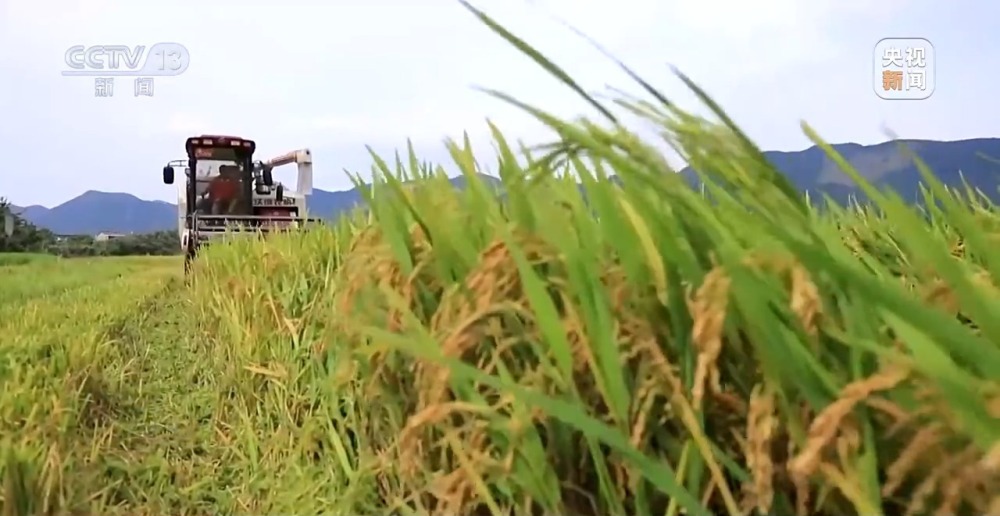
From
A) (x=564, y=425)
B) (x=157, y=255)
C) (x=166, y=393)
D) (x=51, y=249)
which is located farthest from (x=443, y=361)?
(x=157, y=255)

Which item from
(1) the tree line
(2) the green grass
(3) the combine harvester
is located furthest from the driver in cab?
(2) the green grass

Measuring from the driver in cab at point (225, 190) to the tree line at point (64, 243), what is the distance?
1208 mm

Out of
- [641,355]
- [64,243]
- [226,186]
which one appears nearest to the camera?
[641,355]

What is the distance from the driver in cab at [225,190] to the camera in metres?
2.43

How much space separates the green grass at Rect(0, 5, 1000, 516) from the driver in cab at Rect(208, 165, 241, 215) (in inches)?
79.8

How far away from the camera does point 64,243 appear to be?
1.04 m

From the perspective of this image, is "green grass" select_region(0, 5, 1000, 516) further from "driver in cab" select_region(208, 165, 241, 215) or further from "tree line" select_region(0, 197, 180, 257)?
"driver in cab" select_region(208, 165, 241, 215)

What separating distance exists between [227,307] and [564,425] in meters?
0.56

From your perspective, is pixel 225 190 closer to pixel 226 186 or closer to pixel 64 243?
pixel 226 186

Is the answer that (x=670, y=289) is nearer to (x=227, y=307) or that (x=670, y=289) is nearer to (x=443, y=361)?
(x=443, y=361)

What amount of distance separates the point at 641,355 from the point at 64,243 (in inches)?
38.1

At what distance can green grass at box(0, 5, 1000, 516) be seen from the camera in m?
0.22

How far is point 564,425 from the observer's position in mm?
291

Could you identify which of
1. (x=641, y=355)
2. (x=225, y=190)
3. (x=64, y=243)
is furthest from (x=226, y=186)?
(x=641, y=355)
